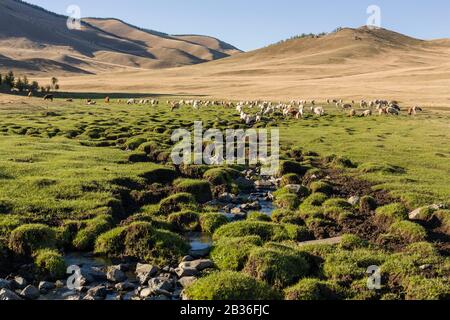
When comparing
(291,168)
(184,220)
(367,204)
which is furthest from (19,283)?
(291,168)

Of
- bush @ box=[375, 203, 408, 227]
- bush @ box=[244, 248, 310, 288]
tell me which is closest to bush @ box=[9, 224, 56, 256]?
bush @ box=[244, 248, 310, 288]

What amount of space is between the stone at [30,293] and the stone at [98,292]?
4.16 feet

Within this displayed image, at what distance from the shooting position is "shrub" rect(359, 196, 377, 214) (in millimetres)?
21438

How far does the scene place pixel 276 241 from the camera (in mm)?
17281

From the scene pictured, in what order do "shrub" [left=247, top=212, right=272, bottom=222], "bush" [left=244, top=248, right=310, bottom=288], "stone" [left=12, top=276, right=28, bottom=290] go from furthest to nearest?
"shrub" [left=247, top=212, right=272, bottom=222], "bush" [left=244, top=248, right=310, bottom=288], "stone" [left=12, top=276, right=28, bottom=290]

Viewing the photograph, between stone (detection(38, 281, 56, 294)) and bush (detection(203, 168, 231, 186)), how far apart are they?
13285 mm

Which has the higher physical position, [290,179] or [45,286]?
[290,179]

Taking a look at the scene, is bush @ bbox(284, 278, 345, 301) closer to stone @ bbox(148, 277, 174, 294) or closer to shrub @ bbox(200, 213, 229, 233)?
stone @ bbox(148, 277, 174, 294)

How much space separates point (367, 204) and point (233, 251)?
8384mm

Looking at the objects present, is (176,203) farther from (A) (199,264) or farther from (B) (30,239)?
(A) (199,264)

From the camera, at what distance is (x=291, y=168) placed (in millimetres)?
29312

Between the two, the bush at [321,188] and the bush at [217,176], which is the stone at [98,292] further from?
the bush at [321,188]

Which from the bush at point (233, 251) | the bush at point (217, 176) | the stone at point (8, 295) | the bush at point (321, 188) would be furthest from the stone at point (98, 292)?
the bush at point (321, 188)
